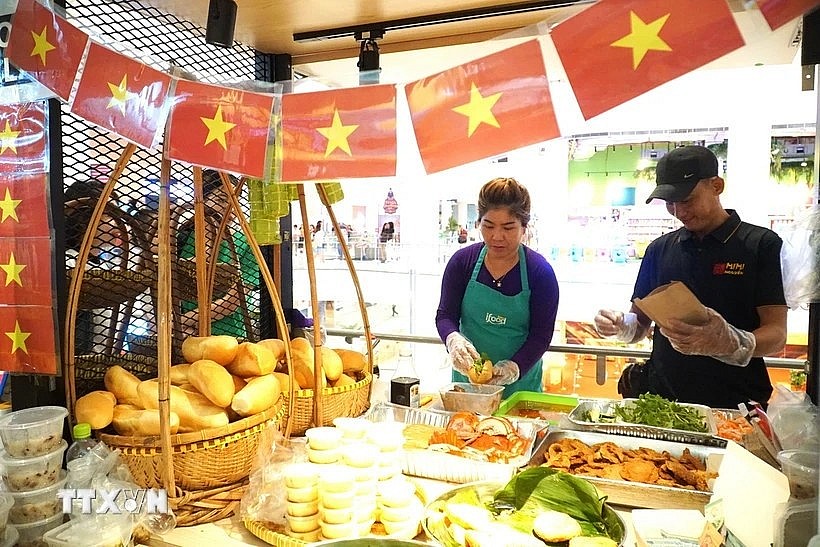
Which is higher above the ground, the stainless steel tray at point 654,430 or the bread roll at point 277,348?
the bread roll at point 277,348

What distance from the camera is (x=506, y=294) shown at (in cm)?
269

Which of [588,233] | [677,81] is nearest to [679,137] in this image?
[588,233]

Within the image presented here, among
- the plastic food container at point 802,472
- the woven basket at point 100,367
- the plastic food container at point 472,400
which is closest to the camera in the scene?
the plastic food container at point 802,472

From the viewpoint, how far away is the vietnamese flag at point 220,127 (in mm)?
1299

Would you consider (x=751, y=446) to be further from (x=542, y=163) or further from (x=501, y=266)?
(x=542, y=163)

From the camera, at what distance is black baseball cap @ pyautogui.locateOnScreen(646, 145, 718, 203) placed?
2.27 m

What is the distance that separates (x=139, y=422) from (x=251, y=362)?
0.97 feet

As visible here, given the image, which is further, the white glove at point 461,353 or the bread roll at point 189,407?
the white glove at point 461,353

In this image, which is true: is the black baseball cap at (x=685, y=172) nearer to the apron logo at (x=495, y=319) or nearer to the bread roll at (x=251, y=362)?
the apron logo at (x=495, y=319)

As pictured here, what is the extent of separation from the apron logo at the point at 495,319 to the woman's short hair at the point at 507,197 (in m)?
0.46

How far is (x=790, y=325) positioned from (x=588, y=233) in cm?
136

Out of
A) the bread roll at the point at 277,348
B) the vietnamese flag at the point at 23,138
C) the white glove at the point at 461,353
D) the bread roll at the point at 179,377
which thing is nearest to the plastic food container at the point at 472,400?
the white glove at the point at 461,353

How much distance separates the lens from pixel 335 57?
259 centimetres

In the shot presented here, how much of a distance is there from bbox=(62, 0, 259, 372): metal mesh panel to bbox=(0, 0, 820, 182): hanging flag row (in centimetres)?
9
